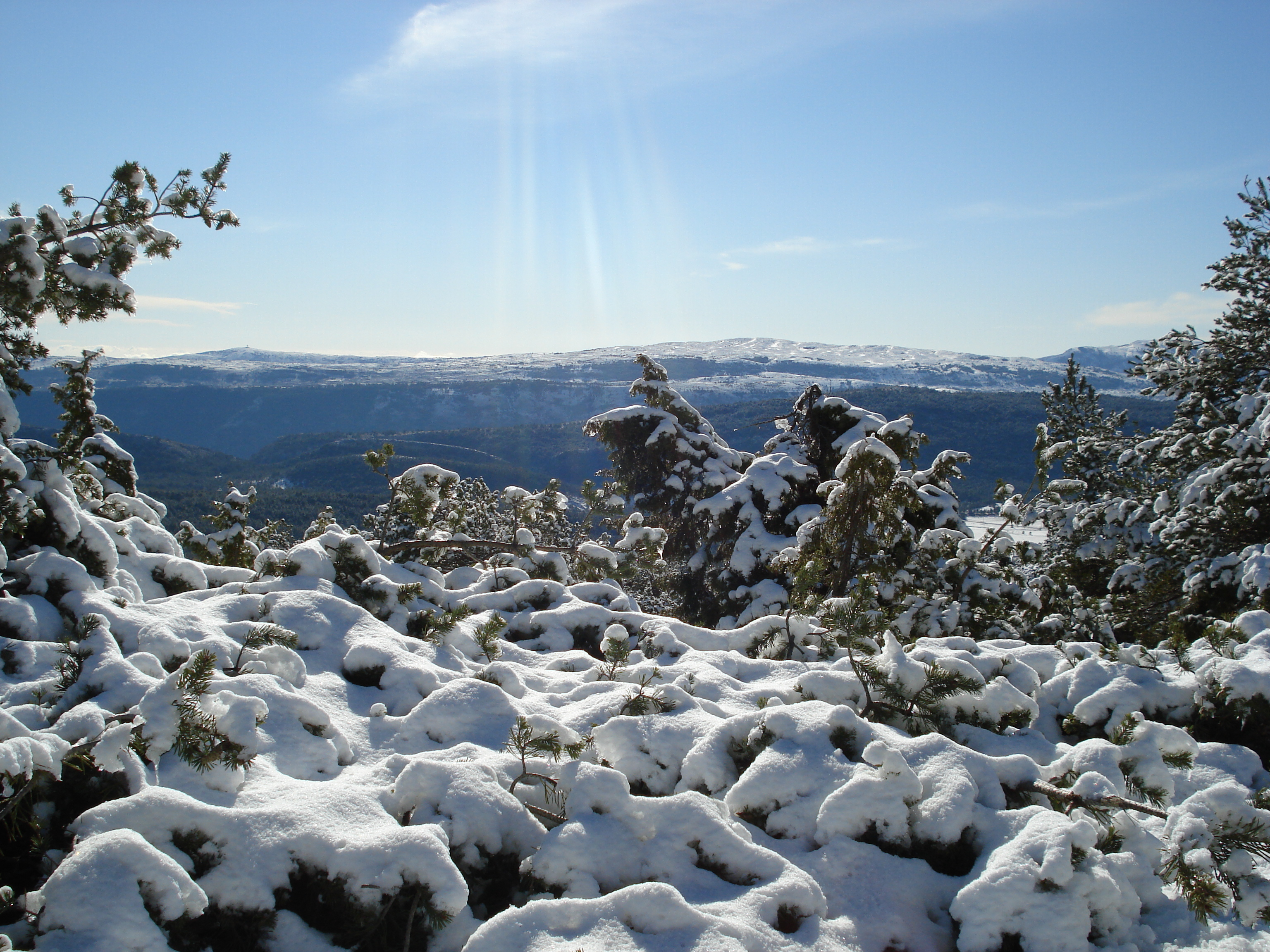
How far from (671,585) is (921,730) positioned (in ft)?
33.6

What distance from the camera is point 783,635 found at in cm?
502

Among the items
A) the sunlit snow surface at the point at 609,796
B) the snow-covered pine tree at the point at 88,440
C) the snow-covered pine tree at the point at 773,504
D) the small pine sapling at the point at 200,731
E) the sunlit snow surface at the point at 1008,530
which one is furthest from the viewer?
the snow-covered pine tree at the point at 773,504

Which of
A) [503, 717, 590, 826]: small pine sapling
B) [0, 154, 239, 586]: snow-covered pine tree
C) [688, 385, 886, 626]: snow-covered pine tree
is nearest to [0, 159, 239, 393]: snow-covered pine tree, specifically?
[0, 154, 239, 586]: snow-covered pine tree

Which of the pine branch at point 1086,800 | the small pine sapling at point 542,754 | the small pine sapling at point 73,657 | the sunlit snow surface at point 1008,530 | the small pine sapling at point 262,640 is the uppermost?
the small pine sapling at point 73,657

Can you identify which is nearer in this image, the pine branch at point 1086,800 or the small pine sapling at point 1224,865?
the small pine sapling at point 1224,865

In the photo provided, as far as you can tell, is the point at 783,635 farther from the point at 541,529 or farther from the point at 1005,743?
the point at 541,529

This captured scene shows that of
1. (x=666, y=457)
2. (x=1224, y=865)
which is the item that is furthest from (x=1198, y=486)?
(x=1224, y=865)

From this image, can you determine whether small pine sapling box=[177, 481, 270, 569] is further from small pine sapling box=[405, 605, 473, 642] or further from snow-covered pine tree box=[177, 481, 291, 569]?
small pine sapling box=[405, 605, 473, 642]

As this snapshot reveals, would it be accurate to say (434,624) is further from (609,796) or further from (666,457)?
(666,457)

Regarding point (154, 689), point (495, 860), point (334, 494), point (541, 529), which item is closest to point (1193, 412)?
point (541, 529)

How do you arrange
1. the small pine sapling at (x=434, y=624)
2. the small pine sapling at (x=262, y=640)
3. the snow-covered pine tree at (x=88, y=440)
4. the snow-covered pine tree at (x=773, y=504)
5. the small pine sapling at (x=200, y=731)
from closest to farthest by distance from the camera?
the small pine sapling at (x=200, y=731)
the small pine sapling at (x=262, y=640)
the small pine sapling at (x=434, y=624)
the snow-covered pine tree at (x=88, y=440)
the snow-covered pine tree at (x=773, y=504)

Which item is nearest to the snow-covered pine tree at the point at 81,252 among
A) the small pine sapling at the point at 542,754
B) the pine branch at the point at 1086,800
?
the small pine sapling at the point at 542,754

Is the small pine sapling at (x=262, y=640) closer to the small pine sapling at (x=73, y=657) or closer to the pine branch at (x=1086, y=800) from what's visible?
the small pine sapling at (x=73, y=657)

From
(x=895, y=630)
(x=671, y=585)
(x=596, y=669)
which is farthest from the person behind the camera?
(x=671, y=585)
